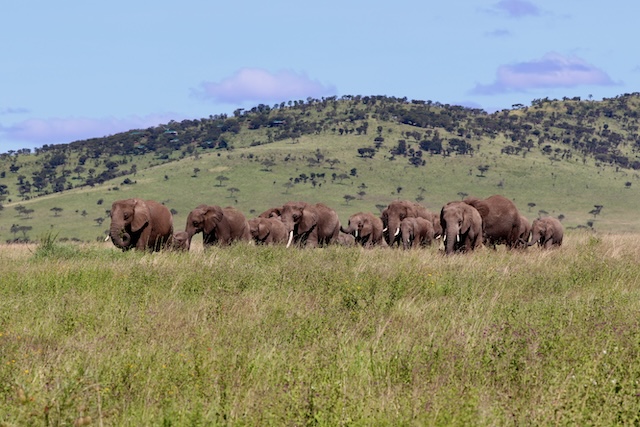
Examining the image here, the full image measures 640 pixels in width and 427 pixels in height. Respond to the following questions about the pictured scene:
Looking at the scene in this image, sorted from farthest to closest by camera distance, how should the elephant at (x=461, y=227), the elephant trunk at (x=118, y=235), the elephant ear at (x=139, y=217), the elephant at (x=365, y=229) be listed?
the elephant at (x=365, y=229) → the elephant at (x=461, y=227) → the elephant ear at (x=139, y=217) → the elephant trunk at (x=118, y=235)

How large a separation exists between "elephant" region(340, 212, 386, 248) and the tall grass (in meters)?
18.2

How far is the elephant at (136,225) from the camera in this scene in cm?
2173

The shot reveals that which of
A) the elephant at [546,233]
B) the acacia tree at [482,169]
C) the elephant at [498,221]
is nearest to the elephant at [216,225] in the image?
the elephant at [498,221]

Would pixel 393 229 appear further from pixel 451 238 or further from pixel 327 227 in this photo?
pixel 451 238

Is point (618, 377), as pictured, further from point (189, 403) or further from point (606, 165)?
point (606, 165)

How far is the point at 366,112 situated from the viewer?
172250 millimetres

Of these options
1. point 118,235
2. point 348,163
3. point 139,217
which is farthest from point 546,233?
point 348,163

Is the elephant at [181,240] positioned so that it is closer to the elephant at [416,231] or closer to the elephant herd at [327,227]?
the elephant herd at [327,227]

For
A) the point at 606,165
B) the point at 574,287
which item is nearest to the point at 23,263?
the point at 574,287

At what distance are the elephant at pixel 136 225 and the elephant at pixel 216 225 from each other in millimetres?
2649

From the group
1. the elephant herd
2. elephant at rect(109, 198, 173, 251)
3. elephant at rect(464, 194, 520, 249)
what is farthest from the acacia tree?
elephant at rect(109, 198, 173, 251)

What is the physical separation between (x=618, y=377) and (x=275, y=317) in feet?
14.5

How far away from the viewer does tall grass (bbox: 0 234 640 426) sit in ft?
21.4

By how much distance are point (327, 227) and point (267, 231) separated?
3.74m
